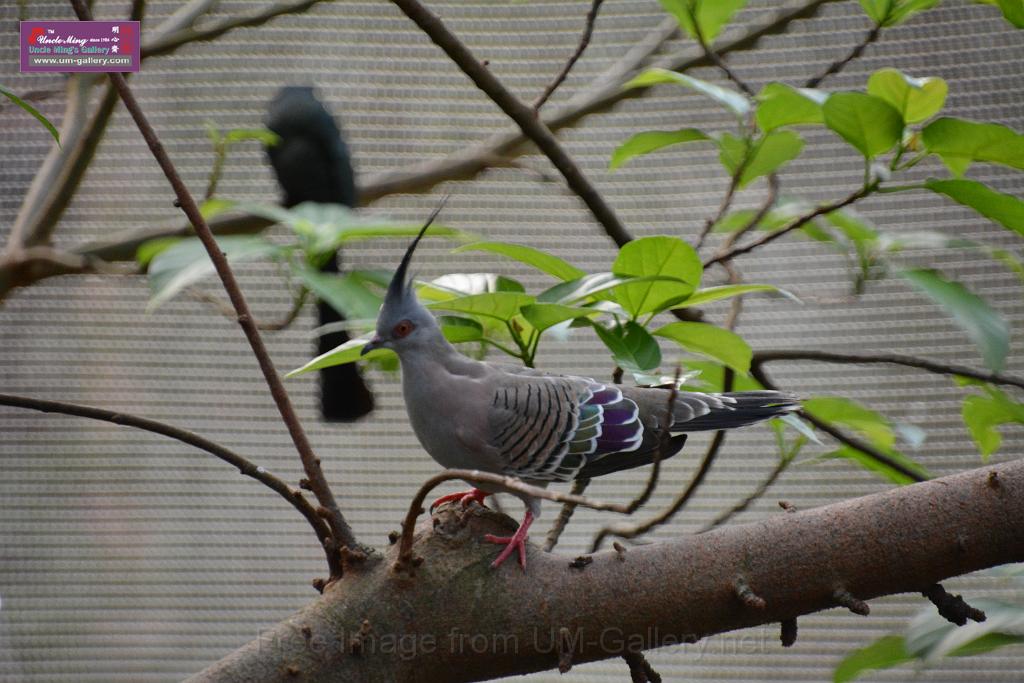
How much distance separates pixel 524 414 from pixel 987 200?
396 millimetres

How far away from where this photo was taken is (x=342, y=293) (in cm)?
89

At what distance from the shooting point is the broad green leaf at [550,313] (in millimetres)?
670

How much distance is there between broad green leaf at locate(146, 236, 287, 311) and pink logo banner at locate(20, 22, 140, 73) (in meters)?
0.20

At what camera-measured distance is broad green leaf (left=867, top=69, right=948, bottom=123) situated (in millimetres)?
788

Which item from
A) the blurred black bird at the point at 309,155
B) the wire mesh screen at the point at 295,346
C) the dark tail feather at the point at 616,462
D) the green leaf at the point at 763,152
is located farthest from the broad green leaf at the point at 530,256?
the wire mesh screen at the point at 295,346

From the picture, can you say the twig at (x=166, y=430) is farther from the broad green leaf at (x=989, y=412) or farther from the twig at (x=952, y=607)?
the broad green leaf at (x=989, y=412)

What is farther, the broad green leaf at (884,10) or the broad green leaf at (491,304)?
the broad green leaf at (884,10)

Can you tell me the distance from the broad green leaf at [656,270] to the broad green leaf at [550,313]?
49 millimetres

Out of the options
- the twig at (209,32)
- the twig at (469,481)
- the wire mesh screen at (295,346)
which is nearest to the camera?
the twig at (469,481)

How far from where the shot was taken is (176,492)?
5.67 feet

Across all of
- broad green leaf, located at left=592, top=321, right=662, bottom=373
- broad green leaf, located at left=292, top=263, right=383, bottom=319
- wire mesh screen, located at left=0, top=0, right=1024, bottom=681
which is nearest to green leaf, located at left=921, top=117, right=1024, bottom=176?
broad green leaf, located at left=592, top=321, right=662, bottom=373

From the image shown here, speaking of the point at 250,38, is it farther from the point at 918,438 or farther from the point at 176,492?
the point at 918,438

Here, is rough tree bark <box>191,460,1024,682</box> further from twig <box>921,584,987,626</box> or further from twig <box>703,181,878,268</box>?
twig <box>703,181,878,268</box>

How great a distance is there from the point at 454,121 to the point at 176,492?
84cm
